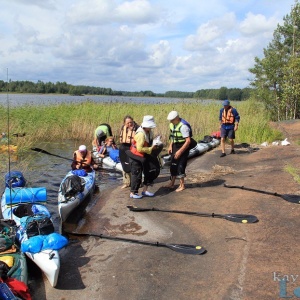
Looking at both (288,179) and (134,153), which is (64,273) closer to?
(134,153)

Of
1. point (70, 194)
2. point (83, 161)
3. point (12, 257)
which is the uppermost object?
point (83, 161)

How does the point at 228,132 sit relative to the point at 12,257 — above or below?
above

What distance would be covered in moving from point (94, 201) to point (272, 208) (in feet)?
12.3

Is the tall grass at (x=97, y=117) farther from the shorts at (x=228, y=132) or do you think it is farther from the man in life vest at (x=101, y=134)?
the shorts at (x=228, y=132)

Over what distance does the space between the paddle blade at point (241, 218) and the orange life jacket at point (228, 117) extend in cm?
537

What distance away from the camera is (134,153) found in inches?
273

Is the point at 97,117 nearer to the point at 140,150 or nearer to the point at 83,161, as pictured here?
the point at 83,161

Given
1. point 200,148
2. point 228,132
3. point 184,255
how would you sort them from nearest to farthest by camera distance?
point 184,255 < point 228,132 < point 200,148

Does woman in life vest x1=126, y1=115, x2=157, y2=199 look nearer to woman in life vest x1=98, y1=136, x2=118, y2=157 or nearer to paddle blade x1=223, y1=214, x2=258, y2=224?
paddle blade x1=223, y1=214, x2=258, y2=224

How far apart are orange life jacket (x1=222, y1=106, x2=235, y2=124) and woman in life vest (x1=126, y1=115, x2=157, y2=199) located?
14.1 feet

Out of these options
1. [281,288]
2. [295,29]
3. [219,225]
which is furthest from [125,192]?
[295,29]

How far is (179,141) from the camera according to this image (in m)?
7.12

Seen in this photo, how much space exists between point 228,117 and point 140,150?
4.75 m

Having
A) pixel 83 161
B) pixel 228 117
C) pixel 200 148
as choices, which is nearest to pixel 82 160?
pixel 83 161
